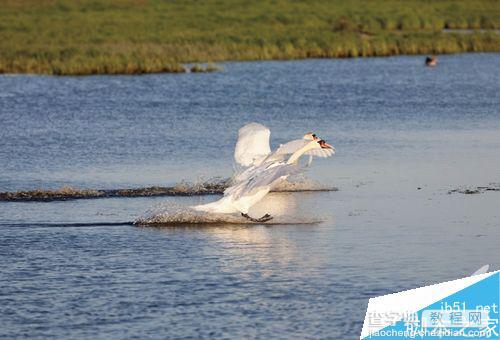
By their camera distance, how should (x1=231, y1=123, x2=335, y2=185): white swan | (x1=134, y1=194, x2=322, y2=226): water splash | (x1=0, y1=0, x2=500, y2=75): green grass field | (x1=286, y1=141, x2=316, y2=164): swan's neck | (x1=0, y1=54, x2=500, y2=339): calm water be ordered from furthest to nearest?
(x1=0, y1=0, x2=500, y2=75): green grass field < (x1=231, y1=123, x2=335, y2=185): white swan < (x1=134, y1=194, x2=322, y2=226): water splash < (x1=286, y1=141, x2=316, y2=164): swan's neck < (x1=0, y1=54, x2=500, y2=339): calm water

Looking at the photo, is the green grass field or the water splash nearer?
the water splash

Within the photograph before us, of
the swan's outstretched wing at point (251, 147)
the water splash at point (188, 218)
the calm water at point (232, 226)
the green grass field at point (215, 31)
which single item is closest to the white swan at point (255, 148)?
the swan's outstretched wing at point (251, 147)

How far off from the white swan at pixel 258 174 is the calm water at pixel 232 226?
276 millimetres

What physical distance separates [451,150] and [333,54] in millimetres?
27231

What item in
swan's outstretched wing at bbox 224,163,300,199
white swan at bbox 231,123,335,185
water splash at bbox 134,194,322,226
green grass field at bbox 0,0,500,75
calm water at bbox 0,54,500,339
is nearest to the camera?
calm water at bbox 0,54,500,339

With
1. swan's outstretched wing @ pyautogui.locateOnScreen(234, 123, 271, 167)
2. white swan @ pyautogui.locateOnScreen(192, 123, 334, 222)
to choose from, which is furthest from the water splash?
swan's outstretched wing @ pyautogui.locateOnScreen(234, 123, 271, 167)

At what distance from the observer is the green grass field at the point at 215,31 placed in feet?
149

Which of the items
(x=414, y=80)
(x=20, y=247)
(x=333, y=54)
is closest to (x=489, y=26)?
(x=333, y=54)

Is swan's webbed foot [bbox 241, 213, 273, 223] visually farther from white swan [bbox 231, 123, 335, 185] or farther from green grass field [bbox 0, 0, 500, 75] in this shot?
green grass field [bbox 0, 0, 500, 75]

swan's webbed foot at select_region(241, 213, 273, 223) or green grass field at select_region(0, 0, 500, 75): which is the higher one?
green grass field at select_region(0, 0, 500, 75)

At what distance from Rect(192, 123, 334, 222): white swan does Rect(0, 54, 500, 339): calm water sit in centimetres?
28

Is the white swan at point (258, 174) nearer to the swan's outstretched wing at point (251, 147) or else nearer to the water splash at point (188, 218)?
the swan's outstretched wing at point (251, 147)

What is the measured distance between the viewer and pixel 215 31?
57438mm

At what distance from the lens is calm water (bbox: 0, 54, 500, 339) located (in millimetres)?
11258
